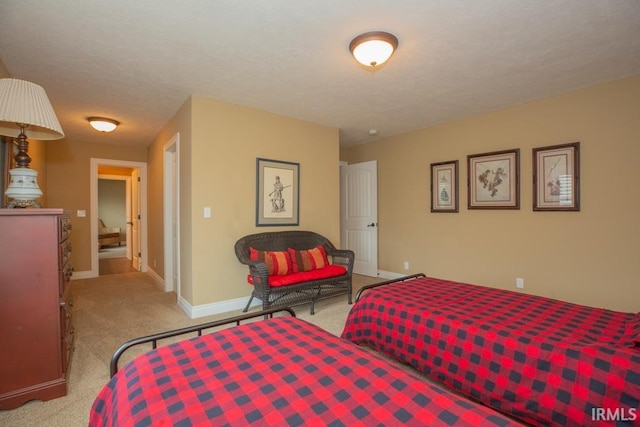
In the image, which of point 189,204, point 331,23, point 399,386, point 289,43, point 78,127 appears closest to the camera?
point 399,386

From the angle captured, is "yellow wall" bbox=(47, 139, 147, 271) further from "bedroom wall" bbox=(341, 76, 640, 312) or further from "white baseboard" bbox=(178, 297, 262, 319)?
"bedroom wall" bbox=(341, 76, 640, 312)

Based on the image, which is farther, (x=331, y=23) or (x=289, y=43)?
(x=289, y=43)

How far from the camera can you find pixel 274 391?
1.03 meters

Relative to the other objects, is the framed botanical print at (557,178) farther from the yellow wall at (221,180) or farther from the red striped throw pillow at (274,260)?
the red striped throw pillow at (274,260)

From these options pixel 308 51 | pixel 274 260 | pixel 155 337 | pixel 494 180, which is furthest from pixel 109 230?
pixel 494 180

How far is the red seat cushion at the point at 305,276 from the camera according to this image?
10.3 ft

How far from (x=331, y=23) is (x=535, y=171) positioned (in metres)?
2.96

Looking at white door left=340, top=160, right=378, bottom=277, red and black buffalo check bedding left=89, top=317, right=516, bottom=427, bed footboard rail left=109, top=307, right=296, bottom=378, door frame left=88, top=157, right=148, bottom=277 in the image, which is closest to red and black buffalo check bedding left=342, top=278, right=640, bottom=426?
red and black buffalo check bedding left=89, top=317, right=516, bottom=427

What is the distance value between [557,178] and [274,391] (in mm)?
3798

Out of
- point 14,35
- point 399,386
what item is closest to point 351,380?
point 399,386

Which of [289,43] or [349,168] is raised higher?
[289,43]

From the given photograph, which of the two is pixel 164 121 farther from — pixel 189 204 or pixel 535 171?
pixel 535 171

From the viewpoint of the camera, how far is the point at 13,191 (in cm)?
182

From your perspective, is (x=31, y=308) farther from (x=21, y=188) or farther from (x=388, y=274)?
(x=388, y=274)
